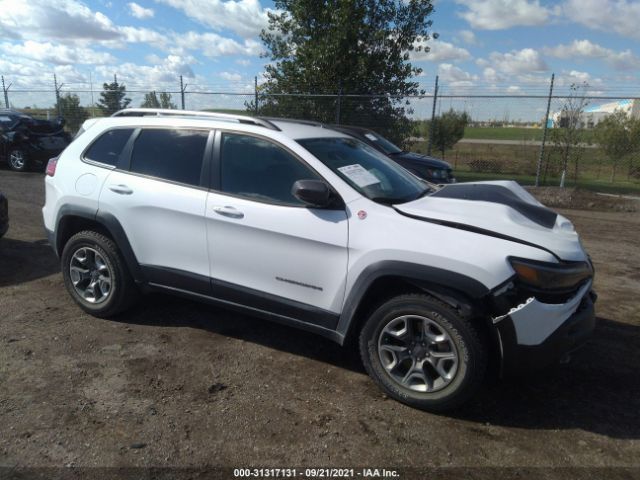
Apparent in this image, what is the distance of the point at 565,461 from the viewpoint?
2736 millimetres

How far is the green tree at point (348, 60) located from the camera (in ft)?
51.1

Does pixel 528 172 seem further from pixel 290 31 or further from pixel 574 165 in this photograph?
pixel 290 31

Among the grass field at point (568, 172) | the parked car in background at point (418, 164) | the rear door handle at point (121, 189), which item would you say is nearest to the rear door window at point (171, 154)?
the rear door handle at point (121, 189)

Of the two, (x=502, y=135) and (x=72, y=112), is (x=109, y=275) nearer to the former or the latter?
(x=72, y=112)

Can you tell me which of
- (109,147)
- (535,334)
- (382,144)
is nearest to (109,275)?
(109,147)

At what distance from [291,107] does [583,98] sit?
8.66m

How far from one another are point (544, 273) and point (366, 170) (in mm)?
1473

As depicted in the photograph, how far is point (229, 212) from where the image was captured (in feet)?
11.9

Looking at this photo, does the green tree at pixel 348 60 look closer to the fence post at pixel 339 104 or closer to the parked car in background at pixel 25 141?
the fence post at pixel 339 104

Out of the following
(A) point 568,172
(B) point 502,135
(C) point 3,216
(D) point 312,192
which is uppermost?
(B) point 502,135

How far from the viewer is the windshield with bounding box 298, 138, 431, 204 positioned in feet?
11.4

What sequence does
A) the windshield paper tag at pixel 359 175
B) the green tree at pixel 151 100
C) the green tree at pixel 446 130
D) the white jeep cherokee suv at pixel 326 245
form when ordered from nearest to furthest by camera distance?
the white jeep cherokee suv at pixel 326 245
the windshield paper tag at pixel 359 175
the green tree at pixel 151 100
the green tree at pixel 446 130

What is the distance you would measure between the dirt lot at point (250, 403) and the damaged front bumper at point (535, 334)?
1.48 ft

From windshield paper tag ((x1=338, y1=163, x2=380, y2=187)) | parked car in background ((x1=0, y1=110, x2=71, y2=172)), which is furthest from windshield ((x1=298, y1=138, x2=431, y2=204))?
parked car in background ((x1=0, y1=110, x2=71, y2=172))
